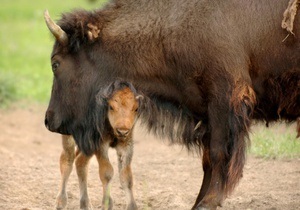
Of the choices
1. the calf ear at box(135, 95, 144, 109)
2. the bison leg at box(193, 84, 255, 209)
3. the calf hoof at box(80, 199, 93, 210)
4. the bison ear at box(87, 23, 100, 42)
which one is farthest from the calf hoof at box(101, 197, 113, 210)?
the bison ear at box(87, 23, 100, 42)

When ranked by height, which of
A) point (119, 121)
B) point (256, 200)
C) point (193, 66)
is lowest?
point (256, 200)

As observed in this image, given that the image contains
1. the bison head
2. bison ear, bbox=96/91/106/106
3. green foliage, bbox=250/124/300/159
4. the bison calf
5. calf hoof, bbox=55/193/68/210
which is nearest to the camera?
the bison calf

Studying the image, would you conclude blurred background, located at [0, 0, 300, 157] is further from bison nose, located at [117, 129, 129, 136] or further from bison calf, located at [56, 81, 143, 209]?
bison nose, located at [117, 129, 129, 136]

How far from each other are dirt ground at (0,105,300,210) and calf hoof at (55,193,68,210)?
0.17m

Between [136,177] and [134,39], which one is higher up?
[134,39]

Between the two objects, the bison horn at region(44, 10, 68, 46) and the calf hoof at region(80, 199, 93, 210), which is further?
the calf hoof at region(80, 199, 93, 210)

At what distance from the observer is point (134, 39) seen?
8.38 meters

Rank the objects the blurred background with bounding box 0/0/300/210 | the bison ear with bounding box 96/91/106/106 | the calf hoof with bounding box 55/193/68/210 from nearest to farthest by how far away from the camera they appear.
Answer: the bison ear with bounding box 96/91/106/106, the calf hoof with bounding box 55/193/68/210, the blurred background with bounding box 0/0/300/210

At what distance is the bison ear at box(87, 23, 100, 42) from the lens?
27.6 feet

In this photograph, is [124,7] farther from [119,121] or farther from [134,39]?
[119,121]

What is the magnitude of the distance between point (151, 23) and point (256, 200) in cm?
229

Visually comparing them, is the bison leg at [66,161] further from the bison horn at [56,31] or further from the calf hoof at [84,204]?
the bison horn at [56,31]

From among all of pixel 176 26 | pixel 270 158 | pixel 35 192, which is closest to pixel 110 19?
pixel 176 26

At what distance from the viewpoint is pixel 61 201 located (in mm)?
9203
